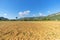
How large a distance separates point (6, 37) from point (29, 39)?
231 centimetres

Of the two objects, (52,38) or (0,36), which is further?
(52,38)

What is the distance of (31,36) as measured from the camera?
11.1 m

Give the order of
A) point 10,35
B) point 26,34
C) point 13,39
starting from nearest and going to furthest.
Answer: point 13,39, point 10,35, point 26,34

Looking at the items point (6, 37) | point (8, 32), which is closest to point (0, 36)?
point (6, 37)

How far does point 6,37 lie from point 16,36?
1.04 m

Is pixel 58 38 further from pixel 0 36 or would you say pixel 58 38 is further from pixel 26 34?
pixel 0 36

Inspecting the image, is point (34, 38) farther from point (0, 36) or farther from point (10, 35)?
point (0, 36)

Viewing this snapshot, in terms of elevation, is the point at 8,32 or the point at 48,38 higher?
the point at 8,32

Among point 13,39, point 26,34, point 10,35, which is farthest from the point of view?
point 26,34

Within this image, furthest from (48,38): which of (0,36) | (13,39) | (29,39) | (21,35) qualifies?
(0,36)

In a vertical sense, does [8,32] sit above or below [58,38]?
above

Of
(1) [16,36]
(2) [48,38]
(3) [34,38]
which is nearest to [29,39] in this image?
(3) [34,38]

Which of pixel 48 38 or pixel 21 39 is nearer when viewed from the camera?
pixel 21 39

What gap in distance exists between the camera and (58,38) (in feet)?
37.6
